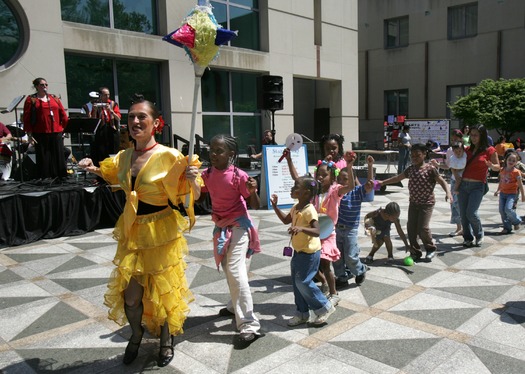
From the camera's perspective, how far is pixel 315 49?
64.3 ft

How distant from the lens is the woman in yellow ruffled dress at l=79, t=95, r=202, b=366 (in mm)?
3449

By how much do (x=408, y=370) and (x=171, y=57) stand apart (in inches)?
510

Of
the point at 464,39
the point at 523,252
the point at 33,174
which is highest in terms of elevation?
the point at 464,39

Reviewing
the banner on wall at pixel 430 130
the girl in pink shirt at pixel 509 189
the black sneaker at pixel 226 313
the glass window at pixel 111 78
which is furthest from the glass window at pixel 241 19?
the black sneaker at pixel 226 313

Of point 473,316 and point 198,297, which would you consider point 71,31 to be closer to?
point 198,297

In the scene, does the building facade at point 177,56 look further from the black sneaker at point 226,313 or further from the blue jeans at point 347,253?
the blue jeans at point 347,253

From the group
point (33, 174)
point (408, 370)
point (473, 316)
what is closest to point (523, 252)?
point (473, 316)

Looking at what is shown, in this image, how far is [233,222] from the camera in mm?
4098

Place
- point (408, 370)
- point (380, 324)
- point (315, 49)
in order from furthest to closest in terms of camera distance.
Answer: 1. point (315, 49)
2. point (380, 324)
3. point (408, 370)

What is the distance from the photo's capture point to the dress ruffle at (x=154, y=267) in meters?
3.46

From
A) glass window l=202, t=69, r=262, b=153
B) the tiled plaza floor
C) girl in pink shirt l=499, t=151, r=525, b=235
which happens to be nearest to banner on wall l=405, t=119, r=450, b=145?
glass window l=202, t=69, r=262, b=153

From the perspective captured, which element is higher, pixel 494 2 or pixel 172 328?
pixel 494 2

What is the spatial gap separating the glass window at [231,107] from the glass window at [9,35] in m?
6.07

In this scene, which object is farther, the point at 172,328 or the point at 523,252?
the point at 523,252
